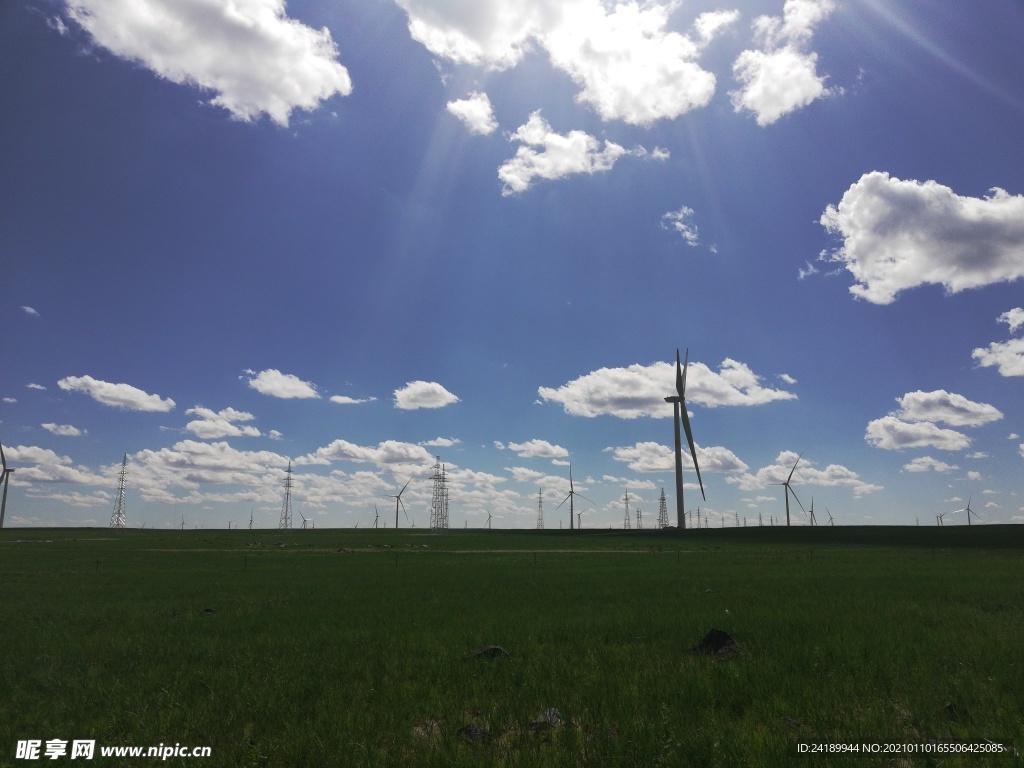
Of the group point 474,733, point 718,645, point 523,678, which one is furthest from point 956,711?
point 474,733

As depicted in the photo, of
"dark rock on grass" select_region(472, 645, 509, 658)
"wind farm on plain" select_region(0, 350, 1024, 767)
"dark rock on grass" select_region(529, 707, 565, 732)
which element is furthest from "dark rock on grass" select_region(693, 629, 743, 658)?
"dark rock on grass" select_region(529, 707, 565, 732)

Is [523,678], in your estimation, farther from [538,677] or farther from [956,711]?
[956,711]

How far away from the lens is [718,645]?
648 inches

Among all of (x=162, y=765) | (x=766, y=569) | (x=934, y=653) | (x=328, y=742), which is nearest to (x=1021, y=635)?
(x=934, y=653)

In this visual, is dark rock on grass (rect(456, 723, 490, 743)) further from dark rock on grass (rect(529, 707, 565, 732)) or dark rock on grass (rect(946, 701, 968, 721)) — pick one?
dark rock on grass (rect(946, 701, 968, 721))

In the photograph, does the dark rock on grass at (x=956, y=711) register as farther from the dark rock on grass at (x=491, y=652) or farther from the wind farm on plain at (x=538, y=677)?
the dark rock on grass at (x=491, y=652)

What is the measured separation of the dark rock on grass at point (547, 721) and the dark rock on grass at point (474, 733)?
0.98 meters

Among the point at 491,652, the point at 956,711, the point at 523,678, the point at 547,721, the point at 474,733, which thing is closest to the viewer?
the point at 474,733

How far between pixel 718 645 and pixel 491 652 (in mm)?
6360

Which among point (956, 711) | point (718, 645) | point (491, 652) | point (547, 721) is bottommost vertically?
point (491, 652)

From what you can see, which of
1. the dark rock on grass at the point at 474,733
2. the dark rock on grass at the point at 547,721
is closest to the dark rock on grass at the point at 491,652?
the dark rock on grass at the point at 547,721

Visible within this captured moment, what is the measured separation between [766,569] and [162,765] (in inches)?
1790

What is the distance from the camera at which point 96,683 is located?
14367 millimetres

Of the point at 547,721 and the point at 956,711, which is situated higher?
Result: the point at 956,711
